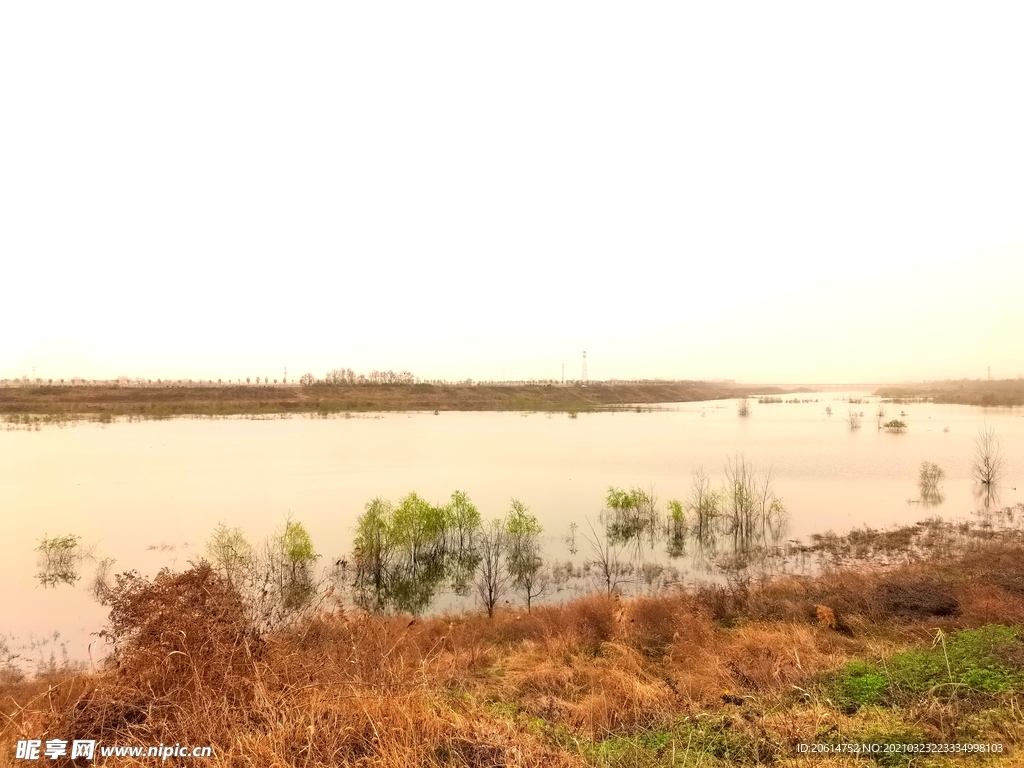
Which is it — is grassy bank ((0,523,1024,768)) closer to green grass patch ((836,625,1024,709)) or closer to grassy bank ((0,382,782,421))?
green grass patch ((836,625,1024,709))

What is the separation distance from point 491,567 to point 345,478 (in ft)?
40.3

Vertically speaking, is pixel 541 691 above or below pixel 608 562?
above

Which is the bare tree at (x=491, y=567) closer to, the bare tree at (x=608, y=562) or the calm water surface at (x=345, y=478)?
the calm water surface at (x=345, y=478)

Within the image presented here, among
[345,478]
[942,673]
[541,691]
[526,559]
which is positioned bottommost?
[526,559]

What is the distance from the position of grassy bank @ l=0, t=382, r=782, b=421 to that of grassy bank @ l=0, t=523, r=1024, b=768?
6006 centimetres

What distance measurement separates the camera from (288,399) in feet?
232

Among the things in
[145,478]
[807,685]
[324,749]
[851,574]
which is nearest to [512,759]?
[324,749]

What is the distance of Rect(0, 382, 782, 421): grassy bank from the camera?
5778 centimetres

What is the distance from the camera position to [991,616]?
292 inches

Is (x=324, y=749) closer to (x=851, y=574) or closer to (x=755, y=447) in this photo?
(x=851, y=574)

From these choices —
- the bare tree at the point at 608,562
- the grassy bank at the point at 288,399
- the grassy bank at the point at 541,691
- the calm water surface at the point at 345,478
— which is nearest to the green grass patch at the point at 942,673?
the grassy bank at the point at 541,691

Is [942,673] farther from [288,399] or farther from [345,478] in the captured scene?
[288,399]

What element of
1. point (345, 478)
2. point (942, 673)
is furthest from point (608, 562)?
point (345, 478)

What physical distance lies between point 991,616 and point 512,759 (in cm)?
783
